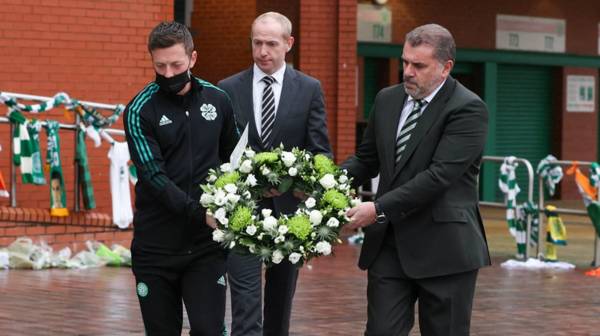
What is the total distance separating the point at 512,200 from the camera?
1516 cm

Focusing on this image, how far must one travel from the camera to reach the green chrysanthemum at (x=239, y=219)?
5793mm

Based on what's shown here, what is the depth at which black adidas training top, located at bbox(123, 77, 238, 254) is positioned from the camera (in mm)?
6012

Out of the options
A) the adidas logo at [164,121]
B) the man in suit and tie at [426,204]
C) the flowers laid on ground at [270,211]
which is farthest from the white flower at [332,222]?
the adidas logo at [164,121]

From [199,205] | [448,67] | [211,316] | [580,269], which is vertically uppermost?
[448,67]

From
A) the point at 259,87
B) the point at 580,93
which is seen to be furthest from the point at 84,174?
the point at 580,93

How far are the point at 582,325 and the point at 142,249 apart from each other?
16.7 feet

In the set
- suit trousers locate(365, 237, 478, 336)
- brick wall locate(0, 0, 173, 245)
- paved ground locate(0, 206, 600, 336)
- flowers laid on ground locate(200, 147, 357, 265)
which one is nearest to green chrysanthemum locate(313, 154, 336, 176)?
flowers laid on ground locate(200, 147, 357, 265)

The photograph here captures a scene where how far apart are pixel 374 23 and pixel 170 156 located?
17.5 m

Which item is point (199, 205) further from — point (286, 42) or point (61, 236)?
point (61, 236)

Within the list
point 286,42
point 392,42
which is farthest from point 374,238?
point 392,42

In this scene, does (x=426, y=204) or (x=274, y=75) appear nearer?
(x=426, y=204)

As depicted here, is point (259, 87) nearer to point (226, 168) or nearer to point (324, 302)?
point (226, 168)

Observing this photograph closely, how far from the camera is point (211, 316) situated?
606 cm

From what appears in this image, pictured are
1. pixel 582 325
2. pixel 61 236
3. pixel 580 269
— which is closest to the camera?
pixel 582 325
